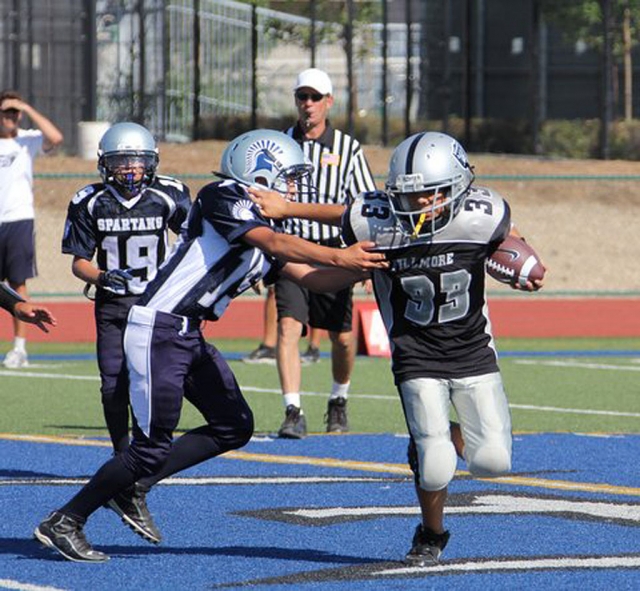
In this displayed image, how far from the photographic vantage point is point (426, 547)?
6.53 meters

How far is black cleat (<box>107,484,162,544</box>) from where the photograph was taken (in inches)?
272

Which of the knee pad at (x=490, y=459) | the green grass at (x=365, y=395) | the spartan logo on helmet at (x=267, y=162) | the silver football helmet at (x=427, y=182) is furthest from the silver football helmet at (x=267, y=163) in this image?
the green grass at (x=365, y=395)

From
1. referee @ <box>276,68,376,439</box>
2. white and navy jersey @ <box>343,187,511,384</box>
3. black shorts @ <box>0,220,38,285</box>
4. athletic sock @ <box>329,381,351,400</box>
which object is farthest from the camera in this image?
black shorts @ <box>0,220,38,285</box>

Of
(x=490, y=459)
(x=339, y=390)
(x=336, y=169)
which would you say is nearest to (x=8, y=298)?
(x=490, y=459)

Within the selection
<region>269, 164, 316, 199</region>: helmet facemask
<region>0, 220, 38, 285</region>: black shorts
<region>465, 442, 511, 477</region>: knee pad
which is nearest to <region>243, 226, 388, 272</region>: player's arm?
<region>269, 164, 316, 199</region>: helmet facemask

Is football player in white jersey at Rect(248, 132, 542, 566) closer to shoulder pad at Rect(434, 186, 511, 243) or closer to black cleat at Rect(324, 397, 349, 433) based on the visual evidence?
shoulder pad at Rect(434, 186, 511, 243)

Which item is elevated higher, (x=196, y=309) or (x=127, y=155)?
(x=127, y=155)

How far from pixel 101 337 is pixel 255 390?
464 cm

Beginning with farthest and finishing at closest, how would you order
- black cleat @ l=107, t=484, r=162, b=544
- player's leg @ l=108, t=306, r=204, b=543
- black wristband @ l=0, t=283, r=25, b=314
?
Answer: black wristband @ l=0, t=283, r=25, b=314 → black cleat @ l=107, t=484, r=162, b=544 → player's leg @ l=108, t=306, r=204, b=543

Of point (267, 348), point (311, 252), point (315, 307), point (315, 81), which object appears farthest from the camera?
point (267, 348)

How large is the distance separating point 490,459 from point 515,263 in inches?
28.7

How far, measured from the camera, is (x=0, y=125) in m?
14.3

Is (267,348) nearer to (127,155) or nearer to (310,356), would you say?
(310,356)

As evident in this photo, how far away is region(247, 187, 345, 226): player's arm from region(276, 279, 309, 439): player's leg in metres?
3.43
